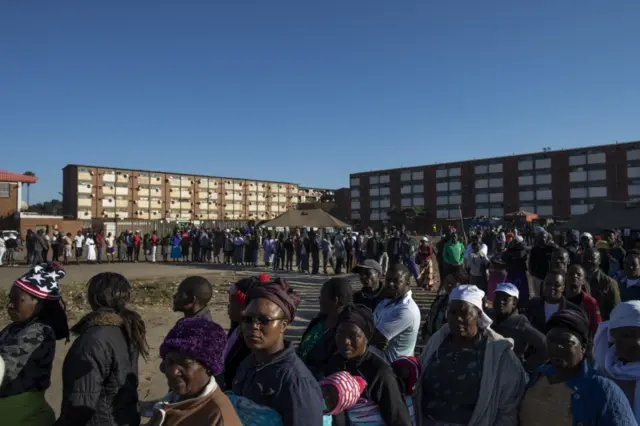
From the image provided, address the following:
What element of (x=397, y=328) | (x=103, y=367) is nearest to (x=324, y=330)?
(x=397, y=328)

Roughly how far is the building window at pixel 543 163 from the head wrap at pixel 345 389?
5855 cm

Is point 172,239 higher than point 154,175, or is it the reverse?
point 154,175

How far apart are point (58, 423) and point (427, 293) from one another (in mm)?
10740

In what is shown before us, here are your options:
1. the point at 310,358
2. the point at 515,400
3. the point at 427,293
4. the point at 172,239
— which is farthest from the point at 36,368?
the point at 172,239

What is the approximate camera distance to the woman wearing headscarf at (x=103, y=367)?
2.32 metres

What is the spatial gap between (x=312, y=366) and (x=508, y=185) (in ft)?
193

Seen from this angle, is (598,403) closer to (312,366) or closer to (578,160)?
(312,366)

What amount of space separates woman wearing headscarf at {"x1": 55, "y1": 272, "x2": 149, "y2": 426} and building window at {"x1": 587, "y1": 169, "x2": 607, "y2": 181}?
57019mm

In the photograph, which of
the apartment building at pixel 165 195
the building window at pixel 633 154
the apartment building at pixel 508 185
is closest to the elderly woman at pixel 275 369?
the apartment building at pixel 508 185

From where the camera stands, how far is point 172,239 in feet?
74.4

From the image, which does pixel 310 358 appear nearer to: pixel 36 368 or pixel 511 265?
pixel 36 368

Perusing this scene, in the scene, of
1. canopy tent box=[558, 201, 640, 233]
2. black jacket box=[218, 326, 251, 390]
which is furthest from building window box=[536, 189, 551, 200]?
black jacket box=[218, 326, 251, 390]

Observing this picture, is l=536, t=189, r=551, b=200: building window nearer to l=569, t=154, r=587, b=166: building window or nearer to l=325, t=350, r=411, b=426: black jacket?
l=569, t=154, r=587, b=166: building window

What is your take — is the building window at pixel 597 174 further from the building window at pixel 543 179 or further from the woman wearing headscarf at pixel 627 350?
the woman wearing headscarf at pixel 627 350
